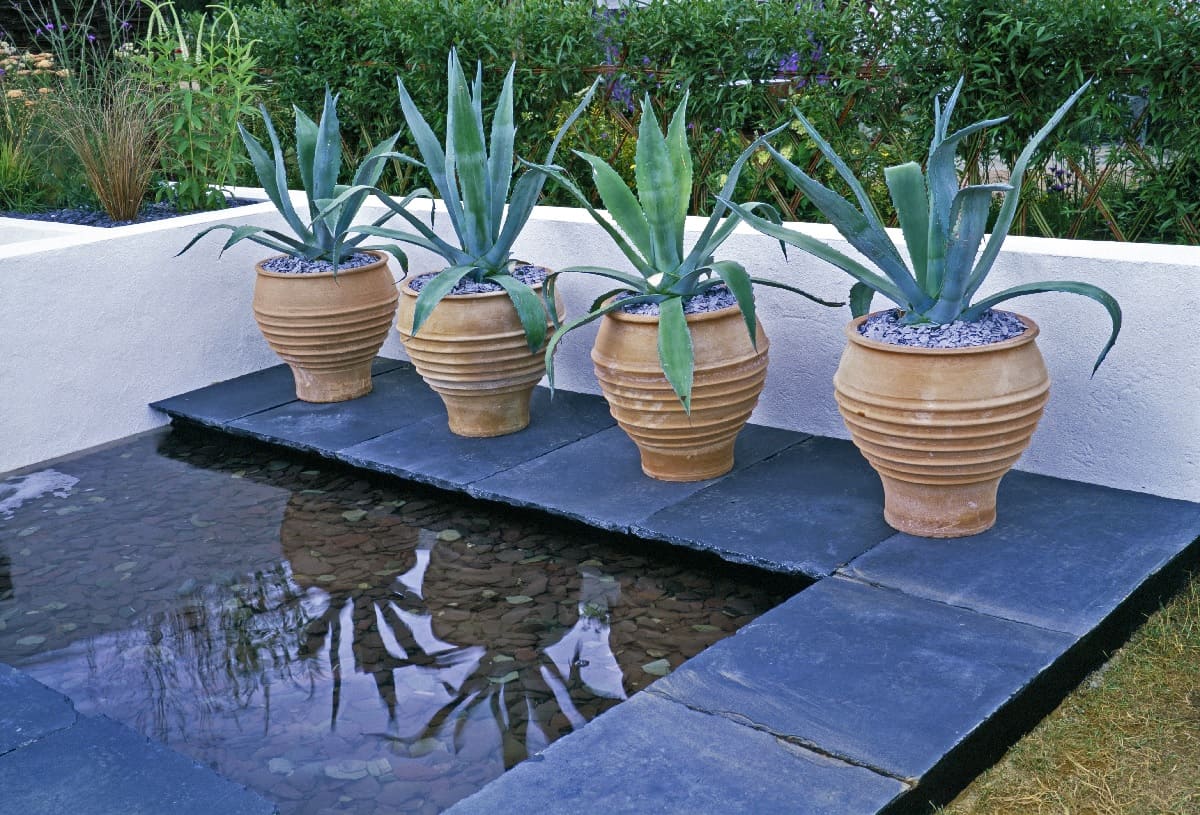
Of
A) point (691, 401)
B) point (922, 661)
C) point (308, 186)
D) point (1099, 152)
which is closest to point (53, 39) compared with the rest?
point (308, 186)

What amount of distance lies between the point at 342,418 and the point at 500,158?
1115mm

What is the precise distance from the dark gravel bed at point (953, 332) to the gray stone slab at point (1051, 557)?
0.50 metres

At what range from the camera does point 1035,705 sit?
2.55 metres

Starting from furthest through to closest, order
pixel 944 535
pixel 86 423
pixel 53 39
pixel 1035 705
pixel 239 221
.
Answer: pixel 53 39
pixel 239 221
pixel 86 423
pixel 944 535
pixel 1035 705

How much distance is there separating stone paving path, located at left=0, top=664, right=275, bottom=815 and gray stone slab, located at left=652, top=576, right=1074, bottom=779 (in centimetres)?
91

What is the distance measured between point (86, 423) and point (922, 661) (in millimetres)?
3254

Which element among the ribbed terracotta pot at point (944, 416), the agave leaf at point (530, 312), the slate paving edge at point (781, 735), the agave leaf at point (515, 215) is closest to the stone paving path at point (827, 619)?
the slate paving edge at point (781, 735)

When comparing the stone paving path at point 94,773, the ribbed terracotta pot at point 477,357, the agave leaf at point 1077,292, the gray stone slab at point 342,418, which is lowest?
the gray stone slab at point 342,418

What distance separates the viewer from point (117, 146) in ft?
17.0

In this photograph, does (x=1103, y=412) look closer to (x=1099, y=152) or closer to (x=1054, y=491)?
(x=1054, y=491)

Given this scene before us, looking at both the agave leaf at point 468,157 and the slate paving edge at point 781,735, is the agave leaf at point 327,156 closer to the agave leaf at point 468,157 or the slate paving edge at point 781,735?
the agave leaf at point 468,157

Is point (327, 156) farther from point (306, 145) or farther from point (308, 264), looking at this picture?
point (308, 264)

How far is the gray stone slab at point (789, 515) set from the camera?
3.18m

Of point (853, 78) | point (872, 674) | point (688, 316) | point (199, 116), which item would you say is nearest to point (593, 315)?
point (688, 316)
